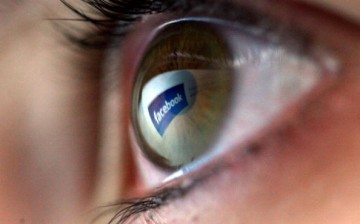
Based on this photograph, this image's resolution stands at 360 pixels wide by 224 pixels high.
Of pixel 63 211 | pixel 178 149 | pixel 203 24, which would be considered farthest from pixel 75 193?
pixel 203 24

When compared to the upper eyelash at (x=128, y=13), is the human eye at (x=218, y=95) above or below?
below

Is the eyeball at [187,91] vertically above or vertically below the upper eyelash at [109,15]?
below

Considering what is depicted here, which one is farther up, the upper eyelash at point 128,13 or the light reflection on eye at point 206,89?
the upper eyelash at point 128,13

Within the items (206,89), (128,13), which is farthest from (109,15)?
(206,89)

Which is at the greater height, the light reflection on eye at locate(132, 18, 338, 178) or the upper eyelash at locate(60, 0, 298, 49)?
the upper eyelash at locate(60, 0, 298, 49)

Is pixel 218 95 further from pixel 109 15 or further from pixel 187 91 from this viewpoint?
pixel 109 15

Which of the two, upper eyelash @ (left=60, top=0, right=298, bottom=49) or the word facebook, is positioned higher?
upper eyelash @ (left=60, top=0, right=298, bottom=49)

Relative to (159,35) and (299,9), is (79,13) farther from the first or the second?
→ (299,9)
